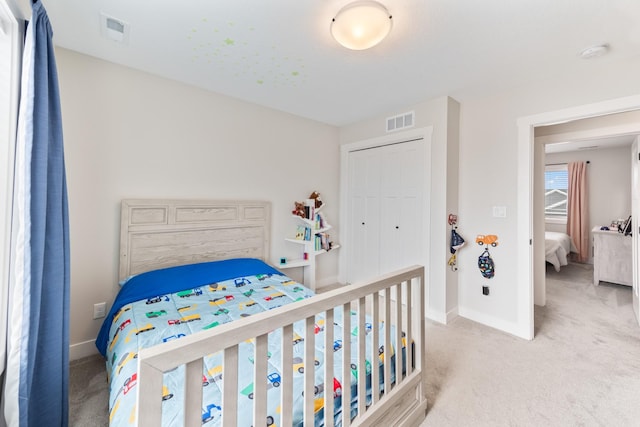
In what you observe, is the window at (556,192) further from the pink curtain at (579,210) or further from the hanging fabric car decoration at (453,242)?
the hanging fabric car decoration at (453,242)

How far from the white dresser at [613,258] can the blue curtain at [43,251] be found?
5814 millimetres

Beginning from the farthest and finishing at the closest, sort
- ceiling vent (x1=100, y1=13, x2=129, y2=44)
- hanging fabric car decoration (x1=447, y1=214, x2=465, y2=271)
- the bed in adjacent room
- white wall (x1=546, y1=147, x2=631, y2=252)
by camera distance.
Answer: white wall (x1=546, y1=147, x2=631, y2=252)
the bed in adjacent room
hanging fabric car decoration (x1=447, y1=214, x2=465, y2=271)
ceiling vent (x1=100, y1=13, x2=129, y2=44)

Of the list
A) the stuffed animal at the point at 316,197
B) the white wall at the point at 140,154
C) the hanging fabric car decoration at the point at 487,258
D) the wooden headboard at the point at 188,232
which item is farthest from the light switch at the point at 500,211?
the wooden headboard at the point at 188,232

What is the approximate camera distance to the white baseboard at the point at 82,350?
2068 millimetres

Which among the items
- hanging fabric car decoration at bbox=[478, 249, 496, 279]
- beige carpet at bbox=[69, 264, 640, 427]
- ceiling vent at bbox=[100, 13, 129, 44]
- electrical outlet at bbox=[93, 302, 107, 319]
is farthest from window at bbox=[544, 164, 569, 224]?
electrical outlet at bbox=[93, 302, 107, 319]

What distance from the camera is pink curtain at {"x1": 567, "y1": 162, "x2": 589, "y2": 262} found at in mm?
5223

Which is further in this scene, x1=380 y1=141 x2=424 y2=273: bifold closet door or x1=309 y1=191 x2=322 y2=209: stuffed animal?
x1=309 y1=191 x2=322 y2=209: stuffed animal

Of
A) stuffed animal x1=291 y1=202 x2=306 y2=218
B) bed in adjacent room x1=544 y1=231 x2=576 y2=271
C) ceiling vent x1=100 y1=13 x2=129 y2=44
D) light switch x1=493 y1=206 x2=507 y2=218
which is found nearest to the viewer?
ceiling vent x1=100 y1=13 x2=129 y2=44

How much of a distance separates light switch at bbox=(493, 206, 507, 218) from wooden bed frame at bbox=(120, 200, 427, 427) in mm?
1502

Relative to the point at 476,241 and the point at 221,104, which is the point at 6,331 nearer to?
the point at 221,104

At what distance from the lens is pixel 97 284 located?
2158 mm

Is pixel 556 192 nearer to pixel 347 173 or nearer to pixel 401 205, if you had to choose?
pixel 401 205

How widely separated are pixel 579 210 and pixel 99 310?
7490 mm

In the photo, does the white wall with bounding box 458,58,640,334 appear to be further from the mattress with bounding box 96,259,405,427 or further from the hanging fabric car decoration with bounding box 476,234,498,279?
the mattress with bounding box 96,259,405,427
